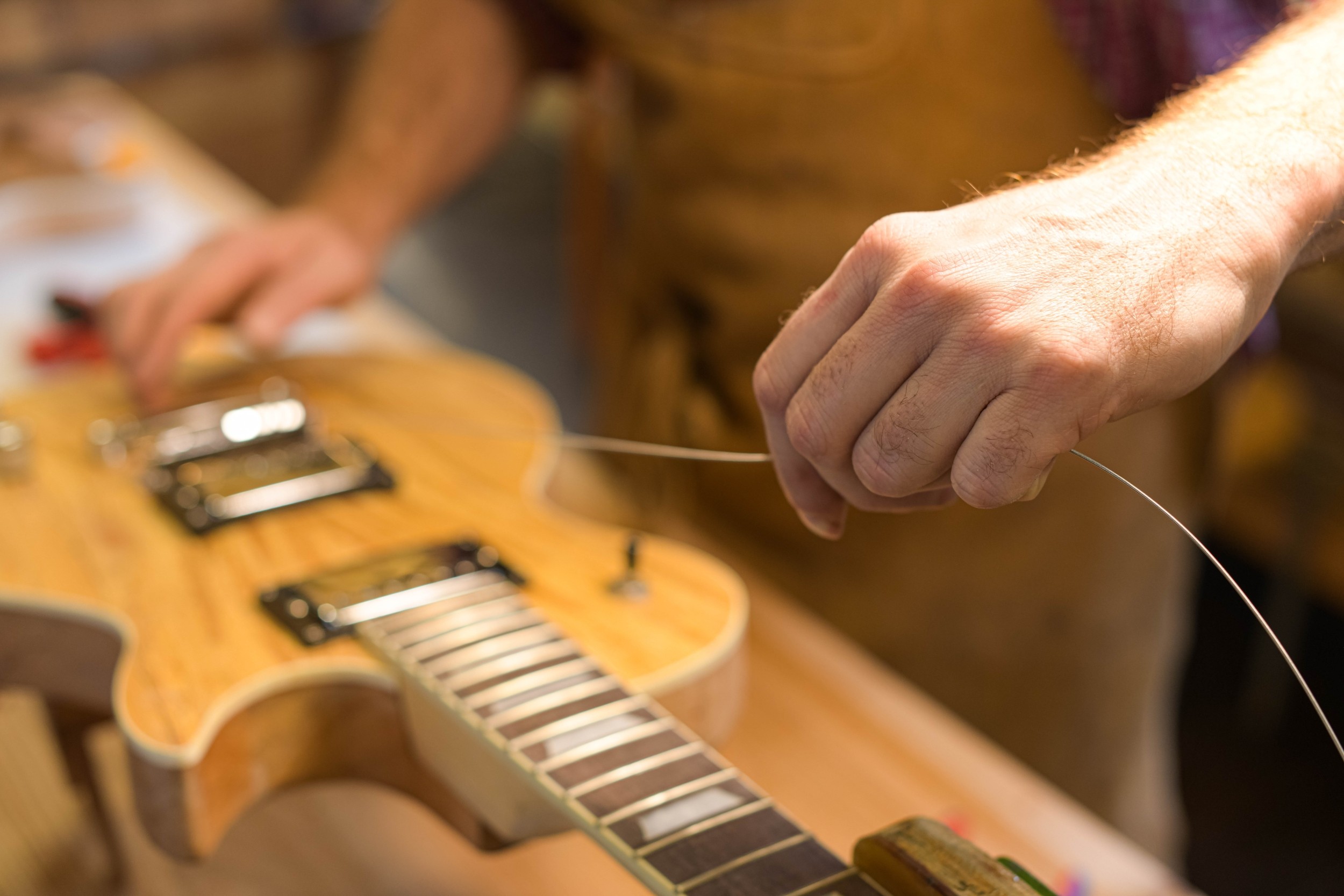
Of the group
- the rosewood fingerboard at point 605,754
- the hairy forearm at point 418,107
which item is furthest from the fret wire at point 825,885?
the hairy forearm at point 418,107

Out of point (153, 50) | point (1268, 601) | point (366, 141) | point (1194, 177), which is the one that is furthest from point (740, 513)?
point (153, 50)

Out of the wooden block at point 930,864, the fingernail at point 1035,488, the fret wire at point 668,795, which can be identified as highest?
the fingernail at point 1035,488

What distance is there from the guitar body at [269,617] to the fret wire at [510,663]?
2cm

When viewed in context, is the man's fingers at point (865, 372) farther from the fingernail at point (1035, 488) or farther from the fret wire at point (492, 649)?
the fret wire at point (492, 649)

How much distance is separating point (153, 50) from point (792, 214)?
1936 millimetres

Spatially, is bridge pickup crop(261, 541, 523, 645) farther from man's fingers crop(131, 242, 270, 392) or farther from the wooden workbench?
man's fingers crop(131, 242, 270, 392)

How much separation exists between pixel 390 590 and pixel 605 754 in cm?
18

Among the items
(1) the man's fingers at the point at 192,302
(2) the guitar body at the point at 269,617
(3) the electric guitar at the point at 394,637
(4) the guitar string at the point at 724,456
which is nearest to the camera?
(4) the guitar string at the point at 724,456

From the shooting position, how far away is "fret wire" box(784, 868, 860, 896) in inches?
15.5

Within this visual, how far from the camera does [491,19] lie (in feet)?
Answer: 3.31

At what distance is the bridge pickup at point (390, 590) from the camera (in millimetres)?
579

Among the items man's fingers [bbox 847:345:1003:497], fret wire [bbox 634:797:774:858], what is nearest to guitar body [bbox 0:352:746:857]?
fret wire [bbox 634:797:774:858]

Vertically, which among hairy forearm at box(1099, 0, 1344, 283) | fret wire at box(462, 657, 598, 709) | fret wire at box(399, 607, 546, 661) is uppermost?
hairy forearm at box(1099, 0, 1344, 283)

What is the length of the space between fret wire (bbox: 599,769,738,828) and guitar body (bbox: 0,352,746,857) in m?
0.09
